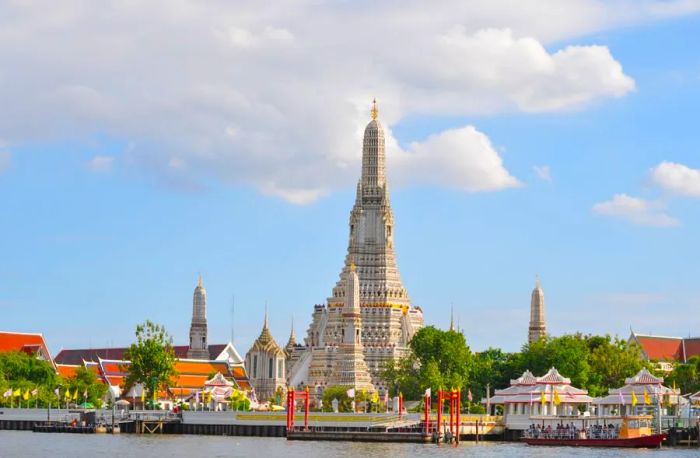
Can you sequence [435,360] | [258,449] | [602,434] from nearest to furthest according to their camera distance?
[258,449], [602,434], [435,360]

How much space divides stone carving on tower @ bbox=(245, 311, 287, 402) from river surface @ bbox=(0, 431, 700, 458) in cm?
5225

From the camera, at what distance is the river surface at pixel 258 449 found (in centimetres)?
7956

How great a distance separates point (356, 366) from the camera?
5408 inches

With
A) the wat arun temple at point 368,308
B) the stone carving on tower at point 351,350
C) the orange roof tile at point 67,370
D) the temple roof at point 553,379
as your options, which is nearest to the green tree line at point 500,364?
the stone carving on tower at point 351,350

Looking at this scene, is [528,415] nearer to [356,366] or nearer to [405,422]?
[405,422]

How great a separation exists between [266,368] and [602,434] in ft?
213

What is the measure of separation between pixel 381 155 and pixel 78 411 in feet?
168

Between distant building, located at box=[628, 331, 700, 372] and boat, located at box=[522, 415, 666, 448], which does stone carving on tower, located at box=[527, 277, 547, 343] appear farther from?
boat, located at box=[522, 415, 666, 448]

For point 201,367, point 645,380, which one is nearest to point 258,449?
point 645,380

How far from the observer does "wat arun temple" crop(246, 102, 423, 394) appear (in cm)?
14800

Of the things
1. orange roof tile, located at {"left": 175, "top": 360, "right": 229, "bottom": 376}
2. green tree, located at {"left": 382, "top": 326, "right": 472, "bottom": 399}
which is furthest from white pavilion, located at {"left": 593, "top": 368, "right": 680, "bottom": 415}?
orange roof tile, located at {"left": 175, "top": 360, "right": 229, "bottom": 376}

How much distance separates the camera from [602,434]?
91312 millimetres

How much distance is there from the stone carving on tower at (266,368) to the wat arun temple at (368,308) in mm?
99

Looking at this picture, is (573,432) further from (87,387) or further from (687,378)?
(87,387)
